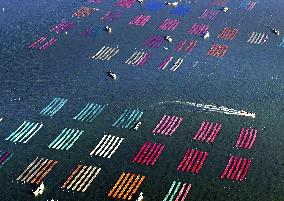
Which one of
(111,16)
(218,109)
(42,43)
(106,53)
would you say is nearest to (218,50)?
(218,109)

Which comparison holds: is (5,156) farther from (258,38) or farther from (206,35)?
(258,38)

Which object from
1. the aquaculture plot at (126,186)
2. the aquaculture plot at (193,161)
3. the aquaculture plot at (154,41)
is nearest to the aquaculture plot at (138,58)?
the aquaculture plot at (154,41)

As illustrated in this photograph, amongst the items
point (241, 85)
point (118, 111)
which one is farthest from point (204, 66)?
point (118, 111)

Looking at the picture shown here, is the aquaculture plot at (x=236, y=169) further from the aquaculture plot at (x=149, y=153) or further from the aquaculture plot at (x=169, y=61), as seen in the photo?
the aquaculture plot at (x=169, y=61)

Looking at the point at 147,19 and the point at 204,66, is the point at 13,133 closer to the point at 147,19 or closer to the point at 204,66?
the point at 204,66

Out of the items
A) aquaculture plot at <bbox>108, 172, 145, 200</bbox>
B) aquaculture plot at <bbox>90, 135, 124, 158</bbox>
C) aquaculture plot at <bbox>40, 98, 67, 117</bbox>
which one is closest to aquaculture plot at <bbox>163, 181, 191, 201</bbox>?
aquaculture plot at <bbox>108, 172, 145, 200</bbox>

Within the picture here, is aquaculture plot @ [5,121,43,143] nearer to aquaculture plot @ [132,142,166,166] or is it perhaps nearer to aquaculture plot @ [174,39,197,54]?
aquaculture plot @ [132,142,166,166]
